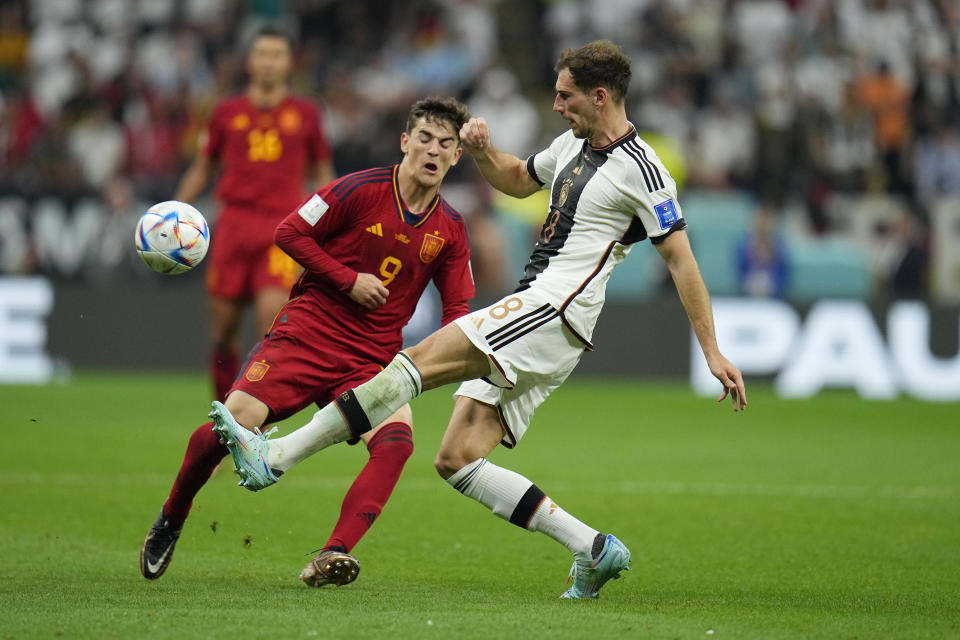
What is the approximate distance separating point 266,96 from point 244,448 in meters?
4.12

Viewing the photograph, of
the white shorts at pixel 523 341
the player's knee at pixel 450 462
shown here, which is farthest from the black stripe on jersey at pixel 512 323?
the player's knee at pixel 450 462

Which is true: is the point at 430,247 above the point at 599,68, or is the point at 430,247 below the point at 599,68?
below

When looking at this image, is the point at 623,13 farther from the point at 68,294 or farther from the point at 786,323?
the point at 68,294

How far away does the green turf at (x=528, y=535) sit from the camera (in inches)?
188

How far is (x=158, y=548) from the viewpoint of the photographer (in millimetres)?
5488

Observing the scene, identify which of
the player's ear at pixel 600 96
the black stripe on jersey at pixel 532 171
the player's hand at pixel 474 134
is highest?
the player's ear at pixel 600 96

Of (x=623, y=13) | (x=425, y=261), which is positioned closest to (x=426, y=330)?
(x=623, y=13)

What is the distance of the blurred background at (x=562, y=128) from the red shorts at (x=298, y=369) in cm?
926

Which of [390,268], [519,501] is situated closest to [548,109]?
[390,268]

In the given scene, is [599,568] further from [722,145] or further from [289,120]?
[722,145]

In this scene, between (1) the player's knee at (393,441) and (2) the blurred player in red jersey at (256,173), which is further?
(2) the blurred player in red jersey at (256,173)

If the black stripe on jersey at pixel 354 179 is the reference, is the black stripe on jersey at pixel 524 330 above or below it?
below

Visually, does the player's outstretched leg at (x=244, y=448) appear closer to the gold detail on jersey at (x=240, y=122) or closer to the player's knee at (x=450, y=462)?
the player's knee at (x=450, y=462)

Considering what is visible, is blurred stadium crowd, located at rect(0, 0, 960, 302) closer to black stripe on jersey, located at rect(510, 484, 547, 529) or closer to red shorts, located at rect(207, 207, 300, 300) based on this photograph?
red shorts, located at rect(207, 207, 300, 300)
